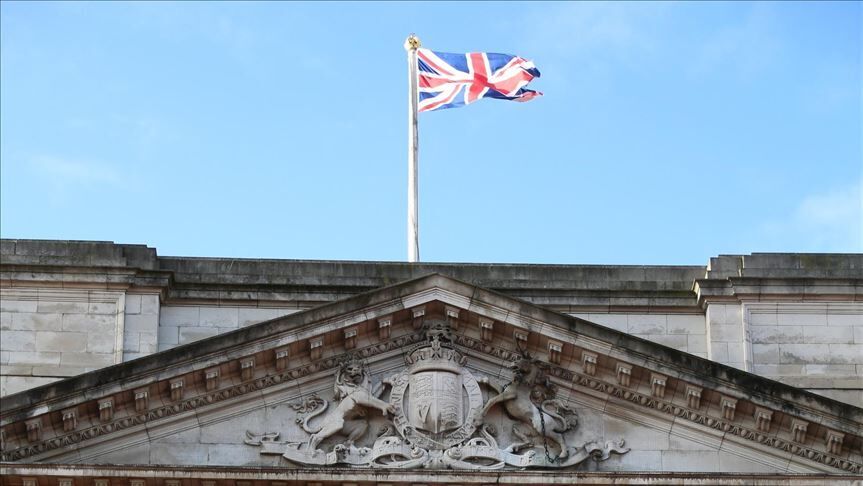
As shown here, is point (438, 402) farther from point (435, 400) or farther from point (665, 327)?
point (665, 327)

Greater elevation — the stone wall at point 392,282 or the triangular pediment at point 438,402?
the stone wall at point 392,282

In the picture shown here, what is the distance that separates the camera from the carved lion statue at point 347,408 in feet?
141

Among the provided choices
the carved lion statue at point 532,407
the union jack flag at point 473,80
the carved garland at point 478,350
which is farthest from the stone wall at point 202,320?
Result: the union jack flag at point 473,80

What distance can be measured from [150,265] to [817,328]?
1193 centimetres

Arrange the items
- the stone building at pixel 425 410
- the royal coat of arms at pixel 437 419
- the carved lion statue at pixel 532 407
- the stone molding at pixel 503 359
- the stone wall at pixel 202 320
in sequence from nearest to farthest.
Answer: the stone building at pixel 425 410 → the royal coat of arms at pixel 437 419 → the stone molding at pixel 503 359 → the carved lion statue at pixel 532 407 → the stone wall at pixel 202 320

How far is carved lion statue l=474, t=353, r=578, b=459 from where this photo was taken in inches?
1694

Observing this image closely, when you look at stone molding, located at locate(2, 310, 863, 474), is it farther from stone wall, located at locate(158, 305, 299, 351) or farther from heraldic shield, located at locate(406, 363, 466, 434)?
stone wall, located at locate(158, 305, 299, 351)

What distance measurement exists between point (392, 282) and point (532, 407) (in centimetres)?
529

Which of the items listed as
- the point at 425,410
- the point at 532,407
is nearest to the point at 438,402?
the point at 425,410

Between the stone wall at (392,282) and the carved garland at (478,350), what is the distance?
331 cm

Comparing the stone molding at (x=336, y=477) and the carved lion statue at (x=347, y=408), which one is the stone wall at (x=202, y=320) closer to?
the carved lion statue at (x=347, y=408)

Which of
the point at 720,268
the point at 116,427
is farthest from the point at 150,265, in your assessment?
the point at 720,268

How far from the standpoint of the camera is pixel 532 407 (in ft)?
142

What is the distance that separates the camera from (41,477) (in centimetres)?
4175
